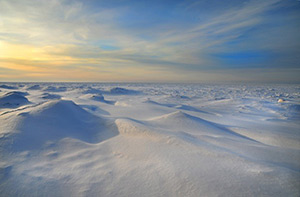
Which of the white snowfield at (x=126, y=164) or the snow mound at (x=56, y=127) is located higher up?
the snow mound at (x=56, y=127)

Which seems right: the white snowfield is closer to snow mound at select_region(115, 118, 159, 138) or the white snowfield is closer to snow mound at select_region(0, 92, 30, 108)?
snow mound at select_region(115, 118, 159, 138)

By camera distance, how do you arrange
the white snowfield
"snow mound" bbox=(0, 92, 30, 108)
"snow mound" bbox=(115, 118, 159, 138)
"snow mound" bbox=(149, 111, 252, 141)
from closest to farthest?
the white snowfield, "snow mound" bbox=(115, 118, 159, 138), "snow mound" bbox=(149, 111, 252, 141), "snow mound" bbox=(0, 92, 30, 108)

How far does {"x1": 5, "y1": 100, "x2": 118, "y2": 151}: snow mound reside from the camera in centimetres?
316

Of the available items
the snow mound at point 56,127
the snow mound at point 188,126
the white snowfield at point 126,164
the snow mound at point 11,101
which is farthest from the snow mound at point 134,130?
the snow mound at point 11,101

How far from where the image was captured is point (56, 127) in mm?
3830

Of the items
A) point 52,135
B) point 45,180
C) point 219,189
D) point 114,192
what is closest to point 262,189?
point 219,189

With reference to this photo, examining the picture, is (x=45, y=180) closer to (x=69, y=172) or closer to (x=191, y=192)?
(x=69, y=172)

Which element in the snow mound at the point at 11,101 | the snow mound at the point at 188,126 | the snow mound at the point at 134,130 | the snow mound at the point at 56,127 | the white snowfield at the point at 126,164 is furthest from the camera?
the snow mound at the point at 11,101

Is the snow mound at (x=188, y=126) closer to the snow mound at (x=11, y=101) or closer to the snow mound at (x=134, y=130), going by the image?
the snow mound at (x=134, y=130)

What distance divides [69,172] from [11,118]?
2588mm

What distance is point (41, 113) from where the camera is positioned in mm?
4215

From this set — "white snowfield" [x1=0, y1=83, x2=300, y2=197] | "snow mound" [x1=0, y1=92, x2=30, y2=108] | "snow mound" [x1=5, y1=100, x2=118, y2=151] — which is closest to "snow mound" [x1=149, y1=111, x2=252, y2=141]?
"white snowfield" [x1=0, y1=83, x2=300, y2=197]

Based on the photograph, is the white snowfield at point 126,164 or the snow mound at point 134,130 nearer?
the white snowfield at point 126,164

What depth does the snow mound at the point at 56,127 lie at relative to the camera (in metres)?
3.16
